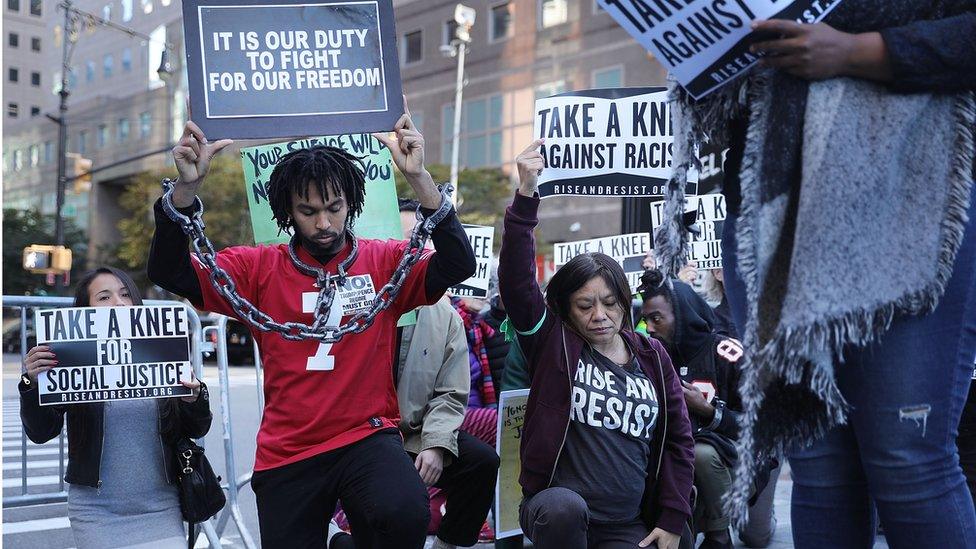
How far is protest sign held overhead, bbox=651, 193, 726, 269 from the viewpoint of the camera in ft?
19.3

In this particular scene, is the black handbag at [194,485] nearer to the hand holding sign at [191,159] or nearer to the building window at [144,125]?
the hand holding sign at [191,159]

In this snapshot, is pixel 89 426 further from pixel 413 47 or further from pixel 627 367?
pixel 413 47

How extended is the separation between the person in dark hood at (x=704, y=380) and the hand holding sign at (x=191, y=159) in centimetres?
221

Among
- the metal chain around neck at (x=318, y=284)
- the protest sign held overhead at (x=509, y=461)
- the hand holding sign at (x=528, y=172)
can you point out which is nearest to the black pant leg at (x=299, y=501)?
the metal chain around neck at (x=318, y=284)

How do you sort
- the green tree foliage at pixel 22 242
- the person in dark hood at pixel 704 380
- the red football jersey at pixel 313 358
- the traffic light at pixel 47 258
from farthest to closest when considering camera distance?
1. the green tree foliage at pixel 22 242
2. the traffic light at pixel 47 258
3. the person in dark hood at pixel 704 380
4. the red football jersey at pixel 313 358

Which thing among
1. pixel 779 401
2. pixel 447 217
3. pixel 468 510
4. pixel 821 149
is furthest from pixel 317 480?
pixel 821 149

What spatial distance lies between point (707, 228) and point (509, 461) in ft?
7.88

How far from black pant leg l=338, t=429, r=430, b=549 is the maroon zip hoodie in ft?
1.78

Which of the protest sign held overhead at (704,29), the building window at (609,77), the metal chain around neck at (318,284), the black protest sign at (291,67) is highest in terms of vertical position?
the building window at (609,77)

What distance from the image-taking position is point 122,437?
3992 millimetres

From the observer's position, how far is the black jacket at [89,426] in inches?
152

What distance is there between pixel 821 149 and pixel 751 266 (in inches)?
10.3

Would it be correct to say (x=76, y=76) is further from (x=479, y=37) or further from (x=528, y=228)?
(x=528, y=228)

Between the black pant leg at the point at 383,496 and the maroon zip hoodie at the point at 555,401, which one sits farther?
the maroon zip hoodie at the point at 555,401
